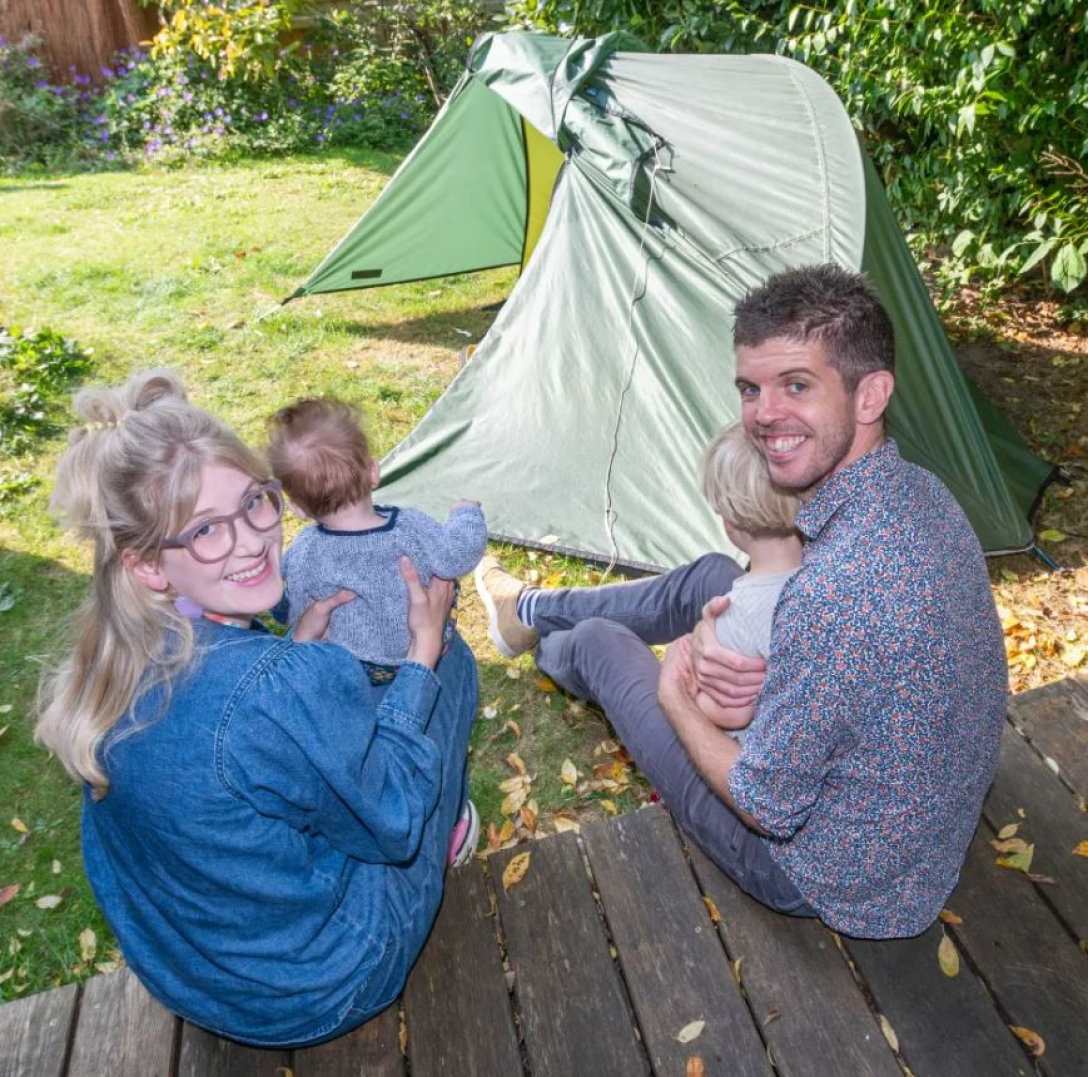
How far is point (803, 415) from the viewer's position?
80.1 inches

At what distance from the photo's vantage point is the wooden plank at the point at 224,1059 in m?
1.94

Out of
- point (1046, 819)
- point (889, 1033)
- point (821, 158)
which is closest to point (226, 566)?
point (889, 1033)

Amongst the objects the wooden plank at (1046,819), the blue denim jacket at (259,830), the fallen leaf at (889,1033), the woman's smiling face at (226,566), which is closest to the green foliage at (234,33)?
the woman's smiling face at (226,566)

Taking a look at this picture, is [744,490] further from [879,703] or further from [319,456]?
[319,456]

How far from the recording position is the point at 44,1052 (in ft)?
6.59

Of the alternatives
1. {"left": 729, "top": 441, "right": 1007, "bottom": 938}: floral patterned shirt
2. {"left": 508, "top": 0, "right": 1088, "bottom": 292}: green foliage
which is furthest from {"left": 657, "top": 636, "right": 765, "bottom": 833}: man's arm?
{"left": 508, "top": 0, "right": 1088, "bottom": 292}: green foliage

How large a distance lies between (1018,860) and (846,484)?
113 cm

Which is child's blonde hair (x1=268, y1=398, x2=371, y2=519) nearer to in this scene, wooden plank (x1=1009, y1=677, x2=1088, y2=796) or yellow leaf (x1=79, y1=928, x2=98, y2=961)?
yellow leaf (x1=79, y1=928, x2=98, y2=961)

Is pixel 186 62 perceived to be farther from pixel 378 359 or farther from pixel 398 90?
pixel 378 359

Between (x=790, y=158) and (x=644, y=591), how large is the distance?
2.00 metres

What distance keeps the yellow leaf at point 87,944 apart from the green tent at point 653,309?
2121 mm

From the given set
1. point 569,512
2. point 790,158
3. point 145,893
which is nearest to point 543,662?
point 569,512

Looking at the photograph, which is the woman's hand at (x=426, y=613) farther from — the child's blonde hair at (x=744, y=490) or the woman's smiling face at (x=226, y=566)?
the child's blonde hair at (x=744, y=490)

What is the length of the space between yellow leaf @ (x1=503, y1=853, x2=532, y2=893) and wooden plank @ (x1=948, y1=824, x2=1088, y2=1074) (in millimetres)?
998
